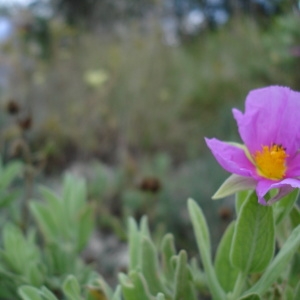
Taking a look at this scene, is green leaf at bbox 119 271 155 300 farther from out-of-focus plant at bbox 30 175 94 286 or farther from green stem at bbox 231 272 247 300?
out-of-focus plant at bbox 30 175 94 286

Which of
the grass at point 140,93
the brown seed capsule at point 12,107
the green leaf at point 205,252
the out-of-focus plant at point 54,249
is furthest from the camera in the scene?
the grass at point 140,93

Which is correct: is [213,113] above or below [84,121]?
below

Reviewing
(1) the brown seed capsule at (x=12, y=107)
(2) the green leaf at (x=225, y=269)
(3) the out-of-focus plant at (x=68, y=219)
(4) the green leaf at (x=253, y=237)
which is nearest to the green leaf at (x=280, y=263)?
(4) the green leaf at (x=253, y=237)

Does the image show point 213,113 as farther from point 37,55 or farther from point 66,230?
point 66,230

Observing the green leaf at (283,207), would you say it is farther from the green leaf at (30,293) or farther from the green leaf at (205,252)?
the green leaf at (30,293)

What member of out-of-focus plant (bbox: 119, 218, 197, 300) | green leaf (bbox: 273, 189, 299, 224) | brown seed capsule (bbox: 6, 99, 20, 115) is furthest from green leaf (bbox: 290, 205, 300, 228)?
brown seed capsule (bbox: 6, 99, 20, 115)

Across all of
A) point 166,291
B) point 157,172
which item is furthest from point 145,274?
point 157,172

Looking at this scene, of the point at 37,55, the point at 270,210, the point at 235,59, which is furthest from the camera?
the point at 37,55

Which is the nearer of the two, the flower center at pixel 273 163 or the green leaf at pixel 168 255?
the flower center at pixel 273 163
